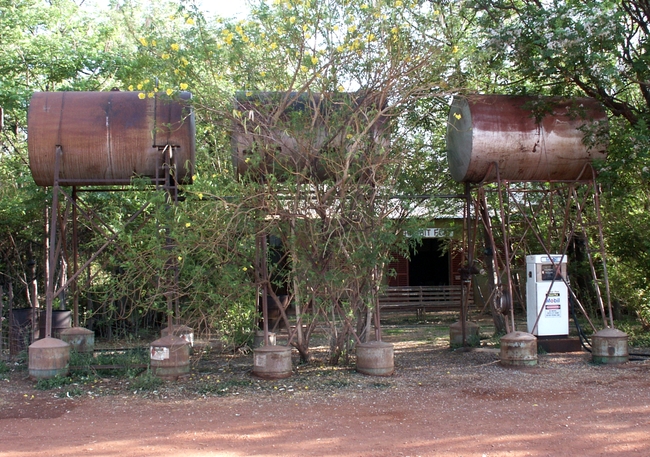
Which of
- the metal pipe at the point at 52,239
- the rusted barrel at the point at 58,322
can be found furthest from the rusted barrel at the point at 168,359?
the rusted barrel at the point at 58,322

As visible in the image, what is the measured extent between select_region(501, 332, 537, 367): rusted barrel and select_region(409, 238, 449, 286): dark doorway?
12.3 metres

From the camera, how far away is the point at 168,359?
9.06 meters

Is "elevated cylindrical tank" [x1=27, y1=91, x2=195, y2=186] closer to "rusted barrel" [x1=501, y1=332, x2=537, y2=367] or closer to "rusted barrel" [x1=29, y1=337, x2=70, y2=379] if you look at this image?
"rusted barrel" [x1=29, y1=337, x2=70, y2=379]

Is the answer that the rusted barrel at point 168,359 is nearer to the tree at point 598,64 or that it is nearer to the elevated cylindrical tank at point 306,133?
the elevated cylindrical tank at point 306,133

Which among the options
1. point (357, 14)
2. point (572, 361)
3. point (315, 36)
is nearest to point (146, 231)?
point (315, 36)

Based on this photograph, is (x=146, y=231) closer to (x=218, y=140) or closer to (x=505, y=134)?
(x=218, y=140)

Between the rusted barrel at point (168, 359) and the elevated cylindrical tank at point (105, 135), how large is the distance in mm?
2538

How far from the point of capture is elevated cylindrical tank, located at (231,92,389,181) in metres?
8.91

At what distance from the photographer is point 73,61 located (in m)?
14.5

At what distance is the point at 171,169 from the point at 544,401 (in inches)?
235

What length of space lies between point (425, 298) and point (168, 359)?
11942 millimetres

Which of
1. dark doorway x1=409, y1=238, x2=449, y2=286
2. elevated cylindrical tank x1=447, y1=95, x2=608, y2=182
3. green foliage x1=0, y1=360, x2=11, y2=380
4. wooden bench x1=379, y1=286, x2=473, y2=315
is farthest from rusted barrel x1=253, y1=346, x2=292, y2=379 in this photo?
dark doorway x1=409, y1=238, x2=449, y2=286

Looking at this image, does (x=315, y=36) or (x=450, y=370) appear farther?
(x=450, y=370)

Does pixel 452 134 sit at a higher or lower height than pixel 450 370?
higher
